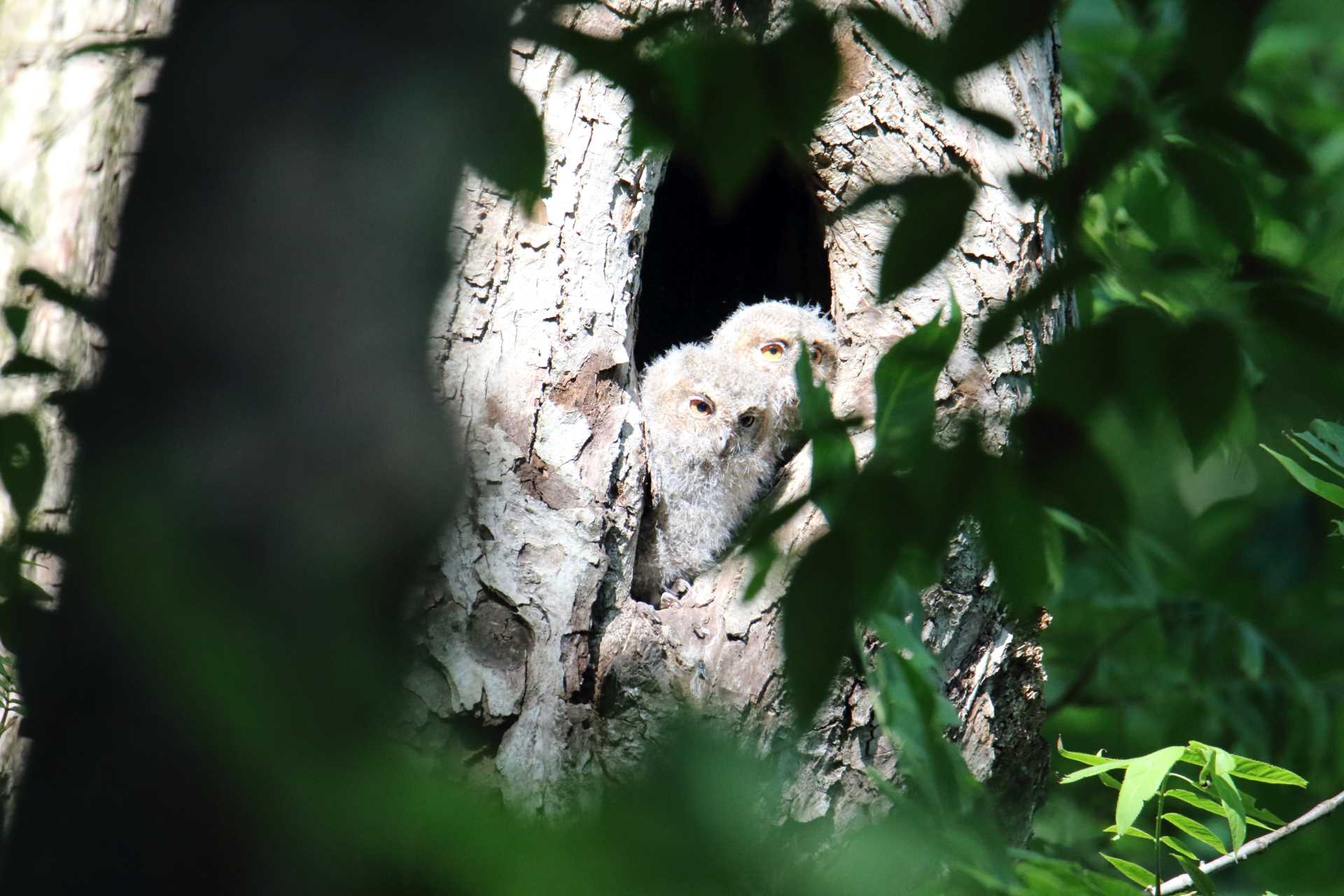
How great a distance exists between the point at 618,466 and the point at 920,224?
164cm

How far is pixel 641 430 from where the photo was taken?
105 inches

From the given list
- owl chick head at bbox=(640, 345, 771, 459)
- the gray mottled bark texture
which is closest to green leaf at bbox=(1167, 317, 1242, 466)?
the gray mottled bark texture

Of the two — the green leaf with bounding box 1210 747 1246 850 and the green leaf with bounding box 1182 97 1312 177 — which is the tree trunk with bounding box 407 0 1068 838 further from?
the green leaf with bounding box 1182 97 1312 177

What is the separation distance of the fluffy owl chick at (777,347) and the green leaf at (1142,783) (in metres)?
→ 1.96

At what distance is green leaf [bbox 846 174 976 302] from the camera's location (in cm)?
94

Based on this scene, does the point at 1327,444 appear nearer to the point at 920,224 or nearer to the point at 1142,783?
the point at 1142,783

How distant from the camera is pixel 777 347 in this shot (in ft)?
12.4

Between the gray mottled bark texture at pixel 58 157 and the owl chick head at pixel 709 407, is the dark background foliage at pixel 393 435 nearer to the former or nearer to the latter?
the gray mottled bark texture at pixel 58 157

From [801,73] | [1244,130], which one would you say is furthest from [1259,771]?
[801,73]

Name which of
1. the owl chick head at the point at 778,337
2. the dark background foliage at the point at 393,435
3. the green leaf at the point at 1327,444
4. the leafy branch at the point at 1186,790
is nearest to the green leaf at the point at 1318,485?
the green leaf at the point at 1327,444

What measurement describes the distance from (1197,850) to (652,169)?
368 cm

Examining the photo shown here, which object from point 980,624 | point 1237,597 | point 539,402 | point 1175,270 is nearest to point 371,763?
point 1175,270

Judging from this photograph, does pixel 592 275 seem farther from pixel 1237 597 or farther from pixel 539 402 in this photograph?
pixel 1237 597

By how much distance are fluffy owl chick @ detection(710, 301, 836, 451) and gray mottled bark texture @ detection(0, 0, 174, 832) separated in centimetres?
206
